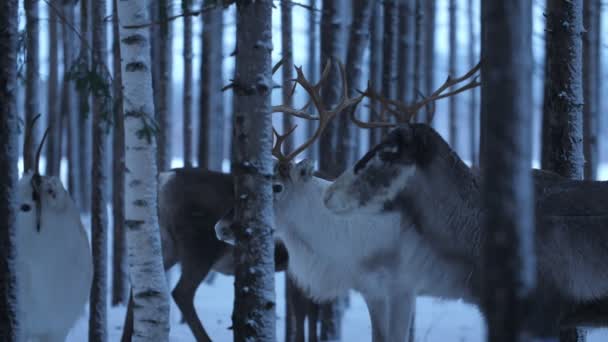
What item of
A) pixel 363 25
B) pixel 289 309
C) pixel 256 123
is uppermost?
pixel 363 25

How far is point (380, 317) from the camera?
16.1 feet

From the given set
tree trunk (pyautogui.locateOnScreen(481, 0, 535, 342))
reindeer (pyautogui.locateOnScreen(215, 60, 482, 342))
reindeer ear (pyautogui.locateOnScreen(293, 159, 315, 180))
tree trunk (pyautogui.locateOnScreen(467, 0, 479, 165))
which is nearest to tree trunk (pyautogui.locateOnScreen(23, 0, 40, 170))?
reindeer (pyautogui.locateOnScreen(215, 60, 482, 342))

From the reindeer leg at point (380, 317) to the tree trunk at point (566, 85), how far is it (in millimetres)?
1594

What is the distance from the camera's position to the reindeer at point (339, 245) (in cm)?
481

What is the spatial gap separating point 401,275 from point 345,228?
712 millimetres

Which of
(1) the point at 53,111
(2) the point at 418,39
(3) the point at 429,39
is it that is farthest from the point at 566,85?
(3) the point at 429,39

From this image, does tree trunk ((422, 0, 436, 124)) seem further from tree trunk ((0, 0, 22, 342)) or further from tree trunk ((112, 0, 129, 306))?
tree trunk ((0, 0, 22, 342))

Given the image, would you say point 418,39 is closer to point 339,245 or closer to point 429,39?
point 339,245

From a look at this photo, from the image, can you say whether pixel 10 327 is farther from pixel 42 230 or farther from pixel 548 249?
pixel 548 249

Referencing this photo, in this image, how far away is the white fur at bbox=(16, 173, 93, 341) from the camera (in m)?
4.34

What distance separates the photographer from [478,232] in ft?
13.5

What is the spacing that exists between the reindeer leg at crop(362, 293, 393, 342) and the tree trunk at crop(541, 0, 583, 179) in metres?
1.59

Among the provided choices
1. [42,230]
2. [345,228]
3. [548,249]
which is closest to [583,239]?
[548,249]

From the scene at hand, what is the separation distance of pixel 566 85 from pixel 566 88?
0.07 ft
